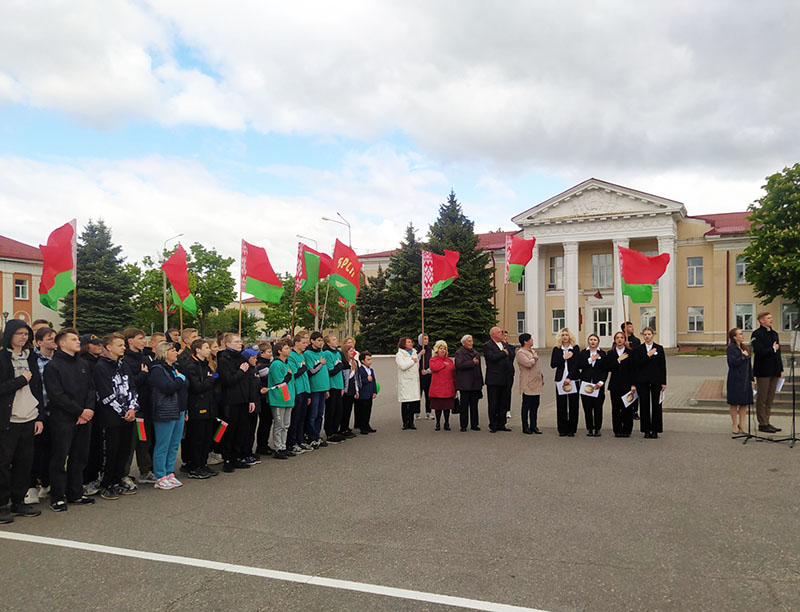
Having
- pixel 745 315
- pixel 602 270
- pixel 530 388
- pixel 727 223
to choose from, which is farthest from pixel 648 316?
pixel 530 388

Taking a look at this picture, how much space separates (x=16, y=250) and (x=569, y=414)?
6033cm

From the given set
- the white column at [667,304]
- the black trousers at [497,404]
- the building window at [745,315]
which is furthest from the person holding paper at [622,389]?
the building window at [745,315]

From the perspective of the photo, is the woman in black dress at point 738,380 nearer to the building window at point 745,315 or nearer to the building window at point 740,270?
the building window at point 745,315

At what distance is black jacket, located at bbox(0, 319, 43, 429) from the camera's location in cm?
632

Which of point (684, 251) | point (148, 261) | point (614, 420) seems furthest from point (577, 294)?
point (614, 420)

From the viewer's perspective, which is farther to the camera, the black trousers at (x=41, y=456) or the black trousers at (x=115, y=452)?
→ the black trousers at (x=115, y=452)

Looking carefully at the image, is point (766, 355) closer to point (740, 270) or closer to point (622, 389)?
point (622, 389)

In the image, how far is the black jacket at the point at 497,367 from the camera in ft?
40.3

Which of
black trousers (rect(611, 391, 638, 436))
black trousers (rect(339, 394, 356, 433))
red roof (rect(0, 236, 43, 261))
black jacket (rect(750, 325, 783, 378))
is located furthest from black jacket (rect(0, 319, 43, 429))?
red roof (rect(0, 236, 43, 261))

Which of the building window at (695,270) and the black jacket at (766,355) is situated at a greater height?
A: the building window at (695,270)

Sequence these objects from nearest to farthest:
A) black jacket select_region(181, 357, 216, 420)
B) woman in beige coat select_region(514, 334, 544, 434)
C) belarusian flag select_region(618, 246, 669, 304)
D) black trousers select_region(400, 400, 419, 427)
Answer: black jacket select_region(181, 357, 216, 420) < woman in beige coat select_region(514, 334, 544, 434) < black trousers select_region(400, 400, 419, 427) < belarusian flag select_region(618, 246, 669, 304)

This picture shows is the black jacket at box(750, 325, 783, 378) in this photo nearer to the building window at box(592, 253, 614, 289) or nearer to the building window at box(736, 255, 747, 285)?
the building window at box(592, 253, 614, 289)

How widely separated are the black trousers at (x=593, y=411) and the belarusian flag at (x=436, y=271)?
5.81 meters

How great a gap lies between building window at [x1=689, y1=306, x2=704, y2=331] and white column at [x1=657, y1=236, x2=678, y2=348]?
8.10 ft
